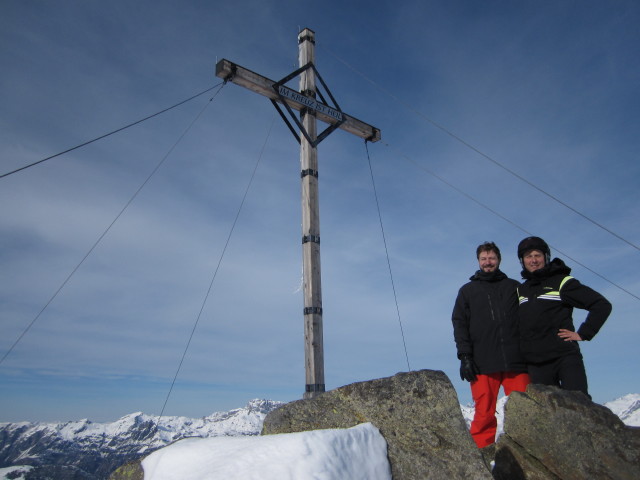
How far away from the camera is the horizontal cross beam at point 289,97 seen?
941 centimetres

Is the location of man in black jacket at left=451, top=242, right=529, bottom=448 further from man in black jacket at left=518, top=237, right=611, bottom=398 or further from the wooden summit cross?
the wooden summit cross

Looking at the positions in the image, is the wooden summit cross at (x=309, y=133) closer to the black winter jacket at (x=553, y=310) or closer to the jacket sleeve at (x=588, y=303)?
the black winter jacket at (x=553, y=310)

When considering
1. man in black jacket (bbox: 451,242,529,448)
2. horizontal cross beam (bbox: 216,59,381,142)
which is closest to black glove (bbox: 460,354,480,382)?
man in black jacket (bbox: 451,242,529,448)

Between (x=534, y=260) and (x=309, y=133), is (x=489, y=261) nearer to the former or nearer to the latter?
(x=534, y=260)

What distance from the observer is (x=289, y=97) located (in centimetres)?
1016

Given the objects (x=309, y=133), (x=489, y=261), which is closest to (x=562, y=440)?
(x=489, y=261)

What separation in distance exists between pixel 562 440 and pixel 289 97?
26.8 feet

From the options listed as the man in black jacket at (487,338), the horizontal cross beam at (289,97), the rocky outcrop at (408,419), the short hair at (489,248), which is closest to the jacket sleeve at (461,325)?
the man in black jacket at (487,338)

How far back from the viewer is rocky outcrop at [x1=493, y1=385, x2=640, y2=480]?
4.29 metres

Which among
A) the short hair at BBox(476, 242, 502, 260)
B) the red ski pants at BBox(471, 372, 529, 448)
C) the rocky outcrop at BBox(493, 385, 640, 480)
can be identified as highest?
the short hair at BBox(476, 242, 502, 260)

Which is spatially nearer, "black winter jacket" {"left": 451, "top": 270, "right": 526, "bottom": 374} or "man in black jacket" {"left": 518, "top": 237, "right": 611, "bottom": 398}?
"man in black jacket" {"left": 518, "top": 237, "right": 611, "bottom": 398}

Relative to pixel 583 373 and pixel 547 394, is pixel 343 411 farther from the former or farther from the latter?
pixel 583 373

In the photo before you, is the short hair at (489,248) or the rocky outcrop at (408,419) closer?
the rocky outcrop at (408,419)

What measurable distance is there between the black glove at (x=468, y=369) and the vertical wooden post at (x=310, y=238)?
300cm
